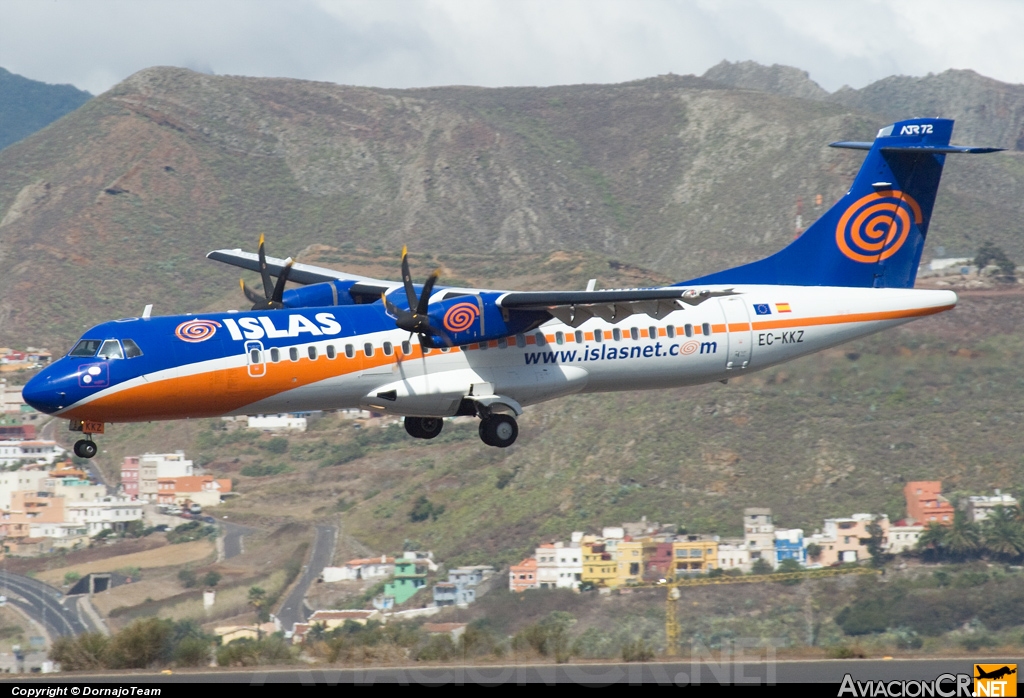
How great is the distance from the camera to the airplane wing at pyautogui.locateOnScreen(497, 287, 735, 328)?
25.3 metres

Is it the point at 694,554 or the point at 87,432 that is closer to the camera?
the point at 87,432

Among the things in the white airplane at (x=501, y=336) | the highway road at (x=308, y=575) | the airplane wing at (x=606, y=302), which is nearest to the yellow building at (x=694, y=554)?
the highway road at (x=308, y=575)

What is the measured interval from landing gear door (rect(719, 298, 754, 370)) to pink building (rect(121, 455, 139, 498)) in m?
50.1

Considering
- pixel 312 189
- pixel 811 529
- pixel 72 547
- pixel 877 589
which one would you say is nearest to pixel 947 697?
pixel 877 589

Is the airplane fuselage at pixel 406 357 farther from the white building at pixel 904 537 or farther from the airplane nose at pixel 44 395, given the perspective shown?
the white building at pixel 904 537

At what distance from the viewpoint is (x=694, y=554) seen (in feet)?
175

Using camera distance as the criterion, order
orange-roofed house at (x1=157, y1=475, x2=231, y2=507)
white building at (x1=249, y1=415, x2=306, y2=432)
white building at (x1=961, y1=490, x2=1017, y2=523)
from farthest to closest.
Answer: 1. white building at (x1=249, y1=415, x2=306, y2=432)
2. orange-roofed house at (x1=157, y1=475, x2=231, y2=507)
3. white building at (x1=961, y1=490, x2=1017, y2=523)

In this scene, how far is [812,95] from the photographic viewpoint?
7800 inches

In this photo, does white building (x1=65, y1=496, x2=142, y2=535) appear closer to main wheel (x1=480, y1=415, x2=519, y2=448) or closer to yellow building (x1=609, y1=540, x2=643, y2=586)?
yellow building (x1=609, y1=540, x2=643, y2=586)

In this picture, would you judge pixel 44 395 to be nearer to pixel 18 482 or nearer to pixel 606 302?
pixel 606 302

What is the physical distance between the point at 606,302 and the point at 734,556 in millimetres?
30435

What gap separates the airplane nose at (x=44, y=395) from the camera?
78.3 ft

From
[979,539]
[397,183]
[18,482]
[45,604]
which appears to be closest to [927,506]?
[979,539]

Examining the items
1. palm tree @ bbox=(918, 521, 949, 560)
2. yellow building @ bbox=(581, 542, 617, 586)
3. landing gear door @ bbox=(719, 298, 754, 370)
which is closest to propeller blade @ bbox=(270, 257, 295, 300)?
landing gear door @ bbox=(719, 298, 754, 370)
